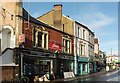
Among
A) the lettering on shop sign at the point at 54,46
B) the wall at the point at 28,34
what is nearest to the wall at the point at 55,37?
the lettering on shop sign at the point at 54,46

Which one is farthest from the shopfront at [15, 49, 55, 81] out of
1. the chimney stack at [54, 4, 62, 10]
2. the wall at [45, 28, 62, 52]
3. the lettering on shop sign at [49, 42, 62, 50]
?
the chimney stack at [54, 4, 62, 10]

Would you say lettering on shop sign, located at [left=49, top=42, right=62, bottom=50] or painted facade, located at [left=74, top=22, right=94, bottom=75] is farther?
painted facade, located at [left=74, top=22, right=94, bottom=75]

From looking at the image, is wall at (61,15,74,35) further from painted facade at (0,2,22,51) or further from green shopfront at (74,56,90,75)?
painted facade at (0,2,22,51)

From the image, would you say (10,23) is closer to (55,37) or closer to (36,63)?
(36,63)

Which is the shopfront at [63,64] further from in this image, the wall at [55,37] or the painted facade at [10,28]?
the painted facade at [10,28]

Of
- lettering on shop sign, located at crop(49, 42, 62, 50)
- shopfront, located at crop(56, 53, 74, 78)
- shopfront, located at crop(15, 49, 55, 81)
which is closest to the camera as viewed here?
shopfront, located at crop(15, 49, 55, 81)

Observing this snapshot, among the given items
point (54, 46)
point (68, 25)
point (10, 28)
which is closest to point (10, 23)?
point (10, 28)

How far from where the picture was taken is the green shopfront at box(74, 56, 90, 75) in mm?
47716

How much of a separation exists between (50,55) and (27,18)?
7.46 metres

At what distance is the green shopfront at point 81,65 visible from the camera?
4772 cm

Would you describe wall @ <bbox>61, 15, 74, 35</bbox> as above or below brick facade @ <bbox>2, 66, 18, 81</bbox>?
above

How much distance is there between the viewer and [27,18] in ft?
105

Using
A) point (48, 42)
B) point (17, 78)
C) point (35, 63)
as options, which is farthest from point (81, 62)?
point (17, 78)

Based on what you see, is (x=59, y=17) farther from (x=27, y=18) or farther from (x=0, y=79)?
(x=0, y=79)
